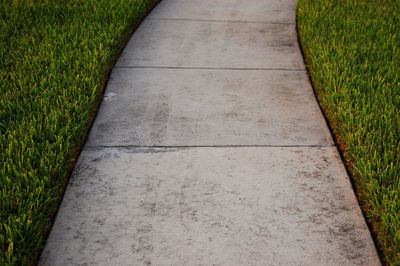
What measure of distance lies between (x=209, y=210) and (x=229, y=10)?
4.40 metres

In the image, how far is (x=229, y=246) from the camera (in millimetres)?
2256

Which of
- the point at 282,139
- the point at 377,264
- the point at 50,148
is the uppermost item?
the point at 50,148

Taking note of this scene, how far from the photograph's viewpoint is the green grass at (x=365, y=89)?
94.4 inches

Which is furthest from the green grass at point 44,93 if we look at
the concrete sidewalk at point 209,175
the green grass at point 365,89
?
the green grass at point 365,89

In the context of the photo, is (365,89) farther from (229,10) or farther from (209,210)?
(229,10)

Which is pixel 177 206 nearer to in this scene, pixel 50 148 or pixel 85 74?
pixel 50 148

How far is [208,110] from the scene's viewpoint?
355 centimetres

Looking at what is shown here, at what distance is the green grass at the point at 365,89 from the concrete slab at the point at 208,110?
0.76ft

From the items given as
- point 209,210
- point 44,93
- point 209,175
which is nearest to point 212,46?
point 44,93

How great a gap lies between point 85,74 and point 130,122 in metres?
0.74

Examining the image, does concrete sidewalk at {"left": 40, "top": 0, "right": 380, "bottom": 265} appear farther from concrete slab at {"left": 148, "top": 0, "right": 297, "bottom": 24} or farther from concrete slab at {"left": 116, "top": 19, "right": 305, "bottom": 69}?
concrete slab at {"left": 148, "top": 0, "right": 297, "bottom": 24}

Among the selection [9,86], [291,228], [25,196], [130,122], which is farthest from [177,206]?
[9,86]

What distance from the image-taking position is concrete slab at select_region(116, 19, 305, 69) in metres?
4.44

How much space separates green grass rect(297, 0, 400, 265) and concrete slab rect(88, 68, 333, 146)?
0.23 meters
